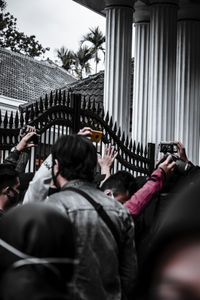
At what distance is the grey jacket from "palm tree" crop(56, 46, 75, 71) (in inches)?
2366

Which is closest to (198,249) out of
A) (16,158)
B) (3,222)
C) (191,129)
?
(3,222)

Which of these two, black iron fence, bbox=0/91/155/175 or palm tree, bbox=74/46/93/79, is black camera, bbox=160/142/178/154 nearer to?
black iron fence, bbox=0/91/155/175

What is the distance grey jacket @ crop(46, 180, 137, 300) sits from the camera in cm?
267

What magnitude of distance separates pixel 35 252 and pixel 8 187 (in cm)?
292

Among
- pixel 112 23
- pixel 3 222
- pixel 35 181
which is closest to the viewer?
pixel 3 222

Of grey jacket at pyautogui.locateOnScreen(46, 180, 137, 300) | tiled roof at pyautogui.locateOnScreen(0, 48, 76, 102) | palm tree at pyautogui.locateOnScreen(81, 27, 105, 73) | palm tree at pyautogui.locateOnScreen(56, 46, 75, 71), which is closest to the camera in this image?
grey jacket at pyautogui.locateOnScreen(46, 180, 137, 300)

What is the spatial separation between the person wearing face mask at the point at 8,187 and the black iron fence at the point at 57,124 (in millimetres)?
1582

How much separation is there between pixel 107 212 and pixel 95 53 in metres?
57.9

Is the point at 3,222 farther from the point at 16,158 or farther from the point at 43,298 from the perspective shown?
the point at 16,158

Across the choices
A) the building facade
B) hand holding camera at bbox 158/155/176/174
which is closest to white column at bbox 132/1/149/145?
the building facade

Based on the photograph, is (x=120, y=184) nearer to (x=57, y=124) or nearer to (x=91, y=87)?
(x=57, y=124)

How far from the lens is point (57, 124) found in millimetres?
6953

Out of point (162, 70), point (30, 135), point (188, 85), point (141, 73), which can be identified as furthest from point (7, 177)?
point (188, 85)

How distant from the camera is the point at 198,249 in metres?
1.02
